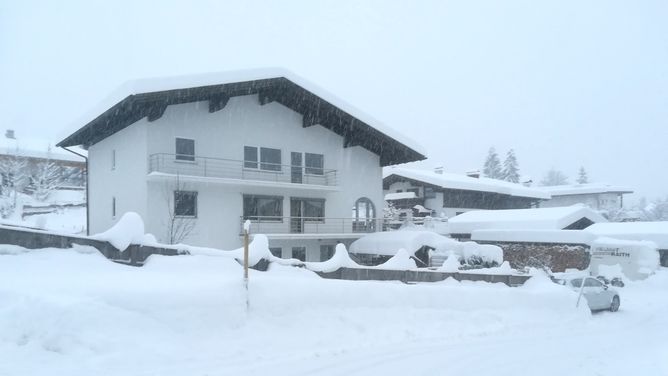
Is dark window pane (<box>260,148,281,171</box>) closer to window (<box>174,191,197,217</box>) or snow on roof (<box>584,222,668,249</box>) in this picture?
window (<box>174,191,197,217</box>)

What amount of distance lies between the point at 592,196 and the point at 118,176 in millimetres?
60245

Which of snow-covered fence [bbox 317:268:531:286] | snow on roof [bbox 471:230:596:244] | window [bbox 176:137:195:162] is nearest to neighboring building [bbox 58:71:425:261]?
window [bbox 176:137:195:162]

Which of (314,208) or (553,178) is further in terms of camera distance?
(553,178)

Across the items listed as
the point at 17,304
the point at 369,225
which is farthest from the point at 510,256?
the point at 17,304

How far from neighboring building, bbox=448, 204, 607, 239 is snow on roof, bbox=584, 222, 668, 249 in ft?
5.51

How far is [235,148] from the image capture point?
23781 millimetres

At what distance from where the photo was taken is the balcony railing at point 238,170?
21.4 m

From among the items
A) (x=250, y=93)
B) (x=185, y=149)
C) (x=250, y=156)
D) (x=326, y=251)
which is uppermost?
(x=250, y=93)

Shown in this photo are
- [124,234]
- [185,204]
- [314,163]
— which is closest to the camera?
[124,234]

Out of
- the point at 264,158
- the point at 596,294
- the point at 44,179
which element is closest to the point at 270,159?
the point at 264,158

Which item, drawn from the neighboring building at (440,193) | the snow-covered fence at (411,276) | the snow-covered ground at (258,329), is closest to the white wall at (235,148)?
the snow-covered fence at (411,276)

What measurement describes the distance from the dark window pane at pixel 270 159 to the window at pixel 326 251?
16.4 ft

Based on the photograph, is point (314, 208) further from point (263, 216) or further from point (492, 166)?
point (492, 166)

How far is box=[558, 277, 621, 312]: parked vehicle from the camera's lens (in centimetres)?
1658
